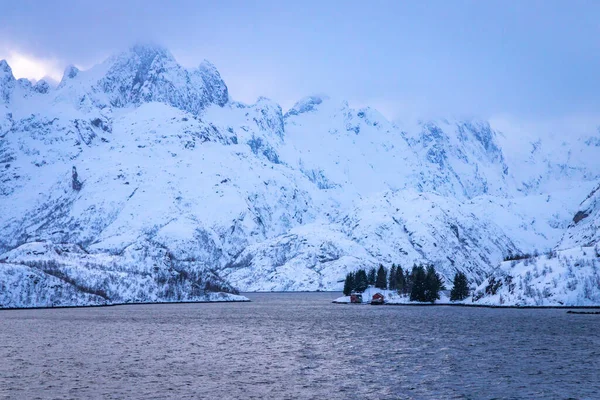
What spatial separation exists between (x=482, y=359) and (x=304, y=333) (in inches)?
1836

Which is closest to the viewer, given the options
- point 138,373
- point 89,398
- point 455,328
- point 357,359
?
point 89,398

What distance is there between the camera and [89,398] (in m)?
59.2

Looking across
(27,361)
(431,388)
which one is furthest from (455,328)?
(27,361)

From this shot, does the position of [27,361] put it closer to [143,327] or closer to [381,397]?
[381,397]

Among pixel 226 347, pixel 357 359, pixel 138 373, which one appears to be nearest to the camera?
pixel 138 373

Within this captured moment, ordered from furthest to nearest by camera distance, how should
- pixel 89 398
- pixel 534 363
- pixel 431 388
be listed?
pixel 534 363
pixel 431 388
pixel 89 398

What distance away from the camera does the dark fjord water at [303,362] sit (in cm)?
6316

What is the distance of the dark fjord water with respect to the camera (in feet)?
207

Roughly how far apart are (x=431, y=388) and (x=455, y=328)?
74.8 meters

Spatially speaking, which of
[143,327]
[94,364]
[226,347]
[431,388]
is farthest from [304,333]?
[431,388]

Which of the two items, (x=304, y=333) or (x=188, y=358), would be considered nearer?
(x=188, y=358)

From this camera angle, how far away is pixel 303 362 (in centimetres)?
8344

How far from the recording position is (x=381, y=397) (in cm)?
5994

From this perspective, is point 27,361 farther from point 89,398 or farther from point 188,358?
point 89,398
